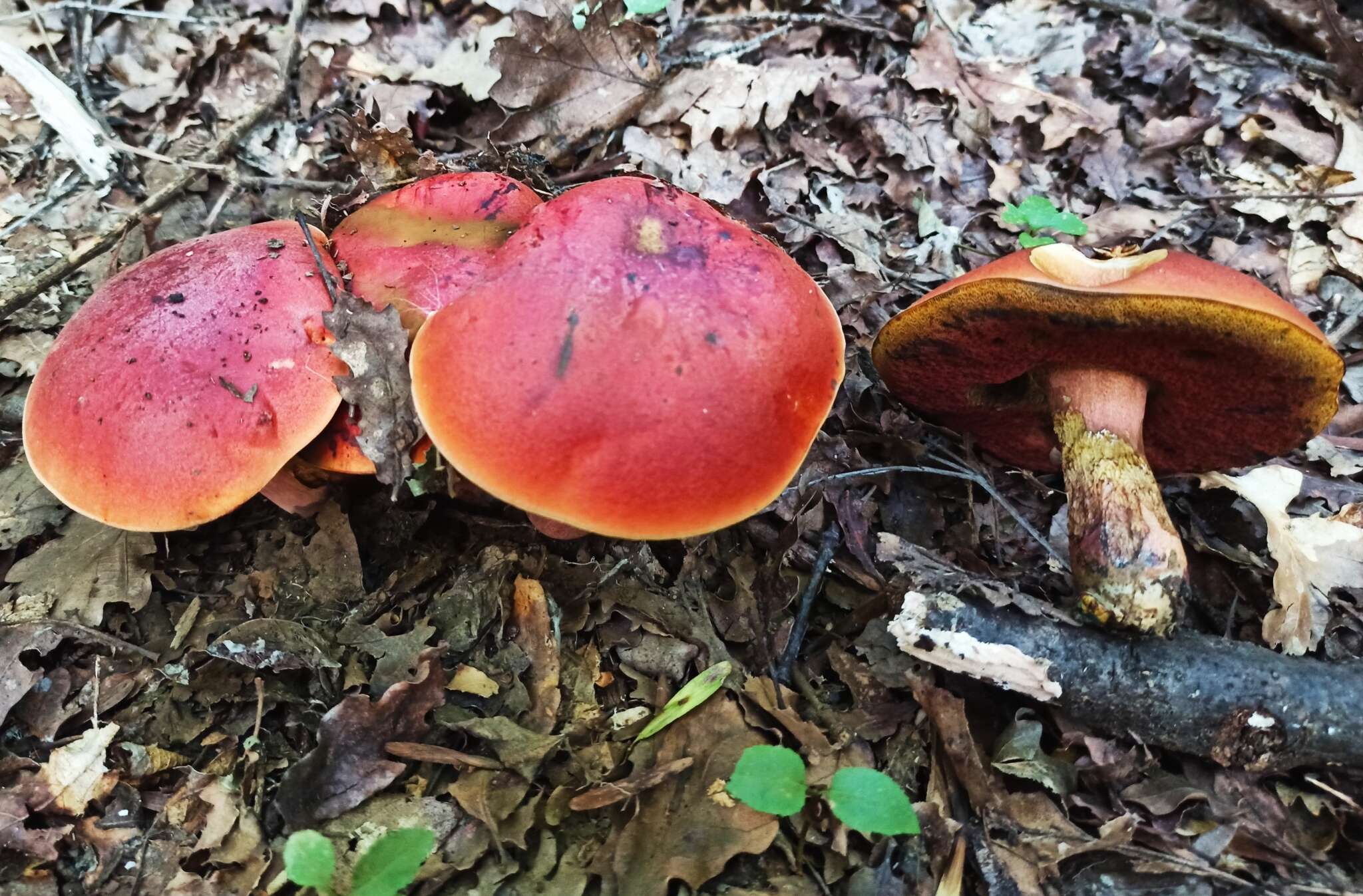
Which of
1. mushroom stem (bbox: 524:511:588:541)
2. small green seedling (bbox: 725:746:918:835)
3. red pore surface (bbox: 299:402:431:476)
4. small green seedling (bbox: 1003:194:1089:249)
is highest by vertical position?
red pore surface (bbox: 299:402:431:476)

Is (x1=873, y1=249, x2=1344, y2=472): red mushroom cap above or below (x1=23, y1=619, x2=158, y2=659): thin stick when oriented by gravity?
above

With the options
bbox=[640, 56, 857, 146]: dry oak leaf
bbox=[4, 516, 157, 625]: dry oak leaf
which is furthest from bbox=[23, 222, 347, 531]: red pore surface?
bbox=[640, 56, 857, 146]: dry oak leaf

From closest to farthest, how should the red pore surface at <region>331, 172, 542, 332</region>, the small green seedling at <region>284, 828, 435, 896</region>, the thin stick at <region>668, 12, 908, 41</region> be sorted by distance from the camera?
the small green seedling at <region>284, 828, 435, 896</region>, the red pore surface at <region>331, 172, 542, 332</region>, the thin stick at <region>668, 12, 908, 41</region>

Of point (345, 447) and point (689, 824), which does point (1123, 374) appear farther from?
point (345, 447)

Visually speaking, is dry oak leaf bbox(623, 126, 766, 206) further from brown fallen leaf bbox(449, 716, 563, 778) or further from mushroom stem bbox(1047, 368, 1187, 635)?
brown fallen leaf bbox(449, 716, 563, 778)

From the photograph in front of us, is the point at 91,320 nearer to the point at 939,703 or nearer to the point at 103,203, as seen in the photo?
the point at 103,203

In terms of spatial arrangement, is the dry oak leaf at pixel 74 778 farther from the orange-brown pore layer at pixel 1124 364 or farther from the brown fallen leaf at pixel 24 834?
the orange-brown pore layer at pixel 1124 364

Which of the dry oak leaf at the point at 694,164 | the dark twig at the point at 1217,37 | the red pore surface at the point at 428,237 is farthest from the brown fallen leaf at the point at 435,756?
the dark twig at the point at 1217,37
